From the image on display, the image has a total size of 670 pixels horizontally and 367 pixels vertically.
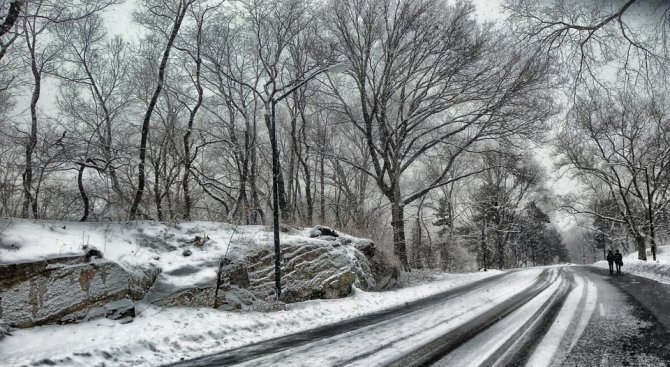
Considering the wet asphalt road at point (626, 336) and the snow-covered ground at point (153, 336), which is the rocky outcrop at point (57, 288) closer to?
the snow-covered ground at point (153, 336)

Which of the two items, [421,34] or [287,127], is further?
[287,127]

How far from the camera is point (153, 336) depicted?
7566 mm

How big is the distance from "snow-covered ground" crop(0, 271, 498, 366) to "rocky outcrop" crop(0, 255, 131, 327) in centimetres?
33

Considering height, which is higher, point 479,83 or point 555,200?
point 479,83

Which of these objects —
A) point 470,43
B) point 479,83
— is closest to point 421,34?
point 470,43

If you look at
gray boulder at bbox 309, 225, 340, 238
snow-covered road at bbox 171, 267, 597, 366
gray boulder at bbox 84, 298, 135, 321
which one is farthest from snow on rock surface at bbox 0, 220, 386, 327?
snow-covered road at bbox 171, 267, 597, 366

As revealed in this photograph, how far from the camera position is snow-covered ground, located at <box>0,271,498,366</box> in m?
6.39

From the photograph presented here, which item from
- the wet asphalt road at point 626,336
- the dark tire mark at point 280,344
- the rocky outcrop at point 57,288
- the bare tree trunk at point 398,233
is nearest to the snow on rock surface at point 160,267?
the rocky outcrop at point 57,288

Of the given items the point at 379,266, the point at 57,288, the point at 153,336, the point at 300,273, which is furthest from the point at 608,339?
the point at 379,266

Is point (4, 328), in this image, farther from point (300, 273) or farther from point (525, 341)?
point (525, 341)

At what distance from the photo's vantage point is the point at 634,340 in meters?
6.43

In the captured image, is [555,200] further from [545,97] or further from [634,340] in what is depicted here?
[634,340]

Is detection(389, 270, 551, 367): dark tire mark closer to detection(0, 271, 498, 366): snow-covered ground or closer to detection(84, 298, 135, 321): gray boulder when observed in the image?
detection(0, 271, 498, 366): snow-covered ground

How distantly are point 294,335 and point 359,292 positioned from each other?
6.43 m
